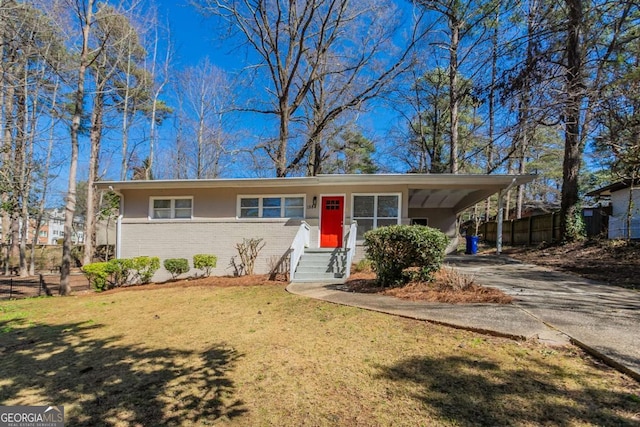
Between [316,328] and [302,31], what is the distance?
15.3 m

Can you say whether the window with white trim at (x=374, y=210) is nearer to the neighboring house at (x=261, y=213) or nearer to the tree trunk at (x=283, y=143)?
the neighboring house at (x=261, y=213)

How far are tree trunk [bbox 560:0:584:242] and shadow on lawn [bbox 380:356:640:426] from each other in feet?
17.7

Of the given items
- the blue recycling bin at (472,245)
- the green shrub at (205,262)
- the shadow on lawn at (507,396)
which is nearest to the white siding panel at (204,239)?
the green shrub at (205,262)

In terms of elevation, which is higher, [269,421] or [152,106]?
[152,106]

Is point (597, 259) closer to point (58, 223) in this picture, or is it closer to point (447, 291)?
point (447, 291)

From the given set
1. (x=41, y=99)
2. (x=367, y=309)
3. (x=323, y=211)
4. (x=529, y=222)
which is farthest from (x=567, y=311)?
(x=41, y=99)

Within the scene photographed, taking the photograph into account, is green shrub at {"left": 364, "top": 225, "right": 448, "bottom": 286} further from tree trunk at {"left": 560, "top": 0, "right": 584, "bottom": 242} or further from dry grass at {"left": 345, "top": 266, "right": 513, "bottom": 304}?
tree trunk at {"left": 560, "top": 0, "right": 584, "bottom": 242}

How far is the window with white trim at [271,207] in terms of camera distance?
10828mm

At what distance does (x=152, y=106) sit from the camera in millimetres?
21125

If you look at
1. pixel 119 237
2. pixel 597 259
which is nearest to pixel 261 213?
pixel 119 237

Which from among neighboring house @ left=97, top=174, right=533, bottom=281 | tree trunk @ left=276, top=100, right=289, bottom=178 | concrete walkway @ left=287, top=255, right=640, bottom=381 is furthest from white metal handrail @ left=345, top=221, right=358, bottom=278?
tree trunk @ left=276, top=100, right=289, bottom=178

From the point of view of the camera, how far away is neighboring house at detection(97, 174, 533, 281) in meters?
10.4

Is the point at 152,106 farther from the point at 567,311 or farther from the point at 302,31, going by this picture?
the point at 567,311

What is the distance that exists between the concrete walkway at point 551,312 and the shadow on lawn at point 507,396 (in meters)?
0.56
